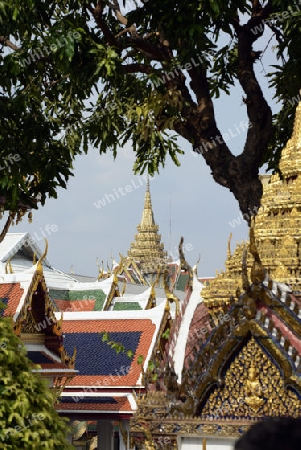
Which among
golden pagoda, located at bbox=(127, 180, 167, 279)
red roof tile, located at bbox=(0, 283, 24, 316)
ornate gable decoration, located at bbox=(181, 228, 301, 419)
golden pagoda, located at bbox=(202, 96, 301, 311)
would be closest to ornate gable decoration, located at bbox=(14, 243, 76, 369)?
red roof tile, located at bbox=(0, 283, 24, 316)

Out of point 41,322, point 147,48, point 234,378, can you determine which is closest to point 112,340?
point 41,322

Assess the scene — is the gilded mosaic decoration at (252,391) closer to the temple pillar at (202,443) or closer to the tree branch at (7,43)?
the temple pillar at (202,443)

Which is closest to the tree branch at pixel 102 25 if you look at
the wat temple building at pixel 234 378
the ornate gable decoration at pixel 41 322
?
the ornate gable decoration at pixel 41 322

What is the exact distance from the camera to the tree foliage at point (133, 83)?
36.3 ft

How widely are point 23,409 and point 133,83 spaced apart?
6.82 meters

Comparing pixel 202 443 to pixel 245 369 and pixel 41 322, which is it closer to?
pixel 245 369

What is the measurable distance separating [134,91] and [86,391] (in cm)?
837

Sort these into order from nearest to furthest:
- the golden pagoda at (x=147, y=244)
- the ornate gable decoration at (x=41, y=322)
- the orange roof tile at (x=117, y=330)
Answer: the ornate gable decoration at (x=41, y=322) < the orange roof tile at (x=117, y=330) < the golden pagoda at (x=147, y=244)

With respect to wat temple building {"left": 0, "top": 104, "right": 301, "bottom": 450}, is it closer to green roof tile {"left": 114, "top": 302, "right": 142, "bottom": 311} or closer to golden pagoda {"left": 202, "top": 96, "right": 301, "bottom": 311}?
golden pagoda {"left": 202, "top": 96, "right": 301, "bottom": 311}

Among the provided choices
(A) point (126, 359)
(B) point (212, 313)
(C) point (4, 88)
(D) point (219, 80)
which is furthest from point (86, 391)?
(B) point (212, 313)

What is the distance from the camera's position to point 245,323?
5.62 meters

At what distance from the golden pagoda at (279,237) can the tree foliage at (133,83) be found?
3027 millimetres

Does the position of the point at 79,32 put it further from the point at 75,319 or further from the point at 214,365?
the point at 75,319

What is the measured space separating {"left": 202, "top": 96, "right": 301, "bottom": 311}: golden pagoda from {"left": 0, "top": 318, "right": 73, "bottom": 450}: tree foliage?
1615mm
